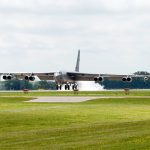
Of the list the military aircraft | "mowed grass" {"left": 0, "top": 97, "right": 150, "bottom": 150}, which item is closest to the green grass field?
"mowed grass" {"left": 0, "top": 97, "right": 150, "bottom": 150}

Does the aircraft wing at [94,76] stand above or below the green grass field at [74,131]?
above

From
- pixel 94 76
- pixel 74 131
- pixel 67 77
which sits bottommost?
pixel 74 131

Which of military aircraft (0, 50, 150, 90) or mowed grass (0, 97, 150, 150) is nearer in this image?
mowed grass (0, 97, 150, 150)

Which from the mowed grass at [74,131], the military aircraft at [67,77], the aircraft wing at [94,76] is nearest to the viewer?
the mowed grass at [74,131]

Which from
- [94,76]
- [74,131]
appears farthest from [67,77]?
[74,131]

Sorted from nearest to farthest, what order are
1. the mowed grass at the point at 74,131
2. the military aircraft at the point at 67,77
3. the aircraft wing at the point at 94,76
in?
1. the mowed grass at the point at 74,131
2. the military aircraft at the point at 67,77
3. the aircraft wing at the point at 94,76

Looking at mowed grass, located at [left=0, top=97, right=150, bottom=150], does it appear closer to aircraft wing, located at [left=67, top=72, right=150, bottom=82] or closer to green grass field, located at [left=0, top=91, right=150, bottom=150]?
green grass field, located at [left=0, top=91, right=150, bottom=150]

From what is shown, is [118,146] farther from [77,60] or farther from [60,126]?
[77,60]

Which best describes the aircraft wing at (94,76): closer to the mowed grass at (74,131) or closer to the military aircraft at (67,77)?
the military aircraft at (67,77)

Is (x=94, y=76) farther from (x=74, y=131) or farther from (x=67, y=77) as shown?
(x=74, y=131)

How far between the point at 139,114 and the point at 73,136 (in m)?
15.8

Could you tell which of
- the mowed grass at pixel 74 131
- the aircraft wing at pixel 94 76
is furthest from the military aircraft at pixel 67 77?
the mowed grass at pixel 74 131

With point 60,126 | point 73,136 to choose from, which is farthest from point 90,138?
point 60,126

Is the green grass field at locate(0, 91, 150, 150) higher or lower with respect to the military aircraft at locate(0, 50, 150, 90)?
lower
